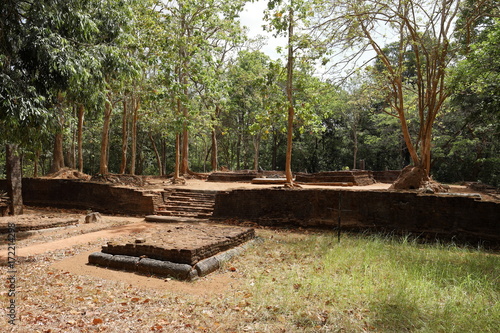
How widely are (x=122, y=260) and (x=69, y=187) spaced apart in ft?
30.0

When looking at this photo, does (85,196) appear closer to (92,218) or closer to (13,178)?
(13,178)

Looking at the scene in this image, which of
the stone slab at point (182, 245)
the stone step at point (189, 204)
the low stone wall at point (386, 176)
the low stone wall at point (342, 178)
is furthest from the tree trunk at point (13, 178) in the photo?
the low stone wall at point (386, 176)

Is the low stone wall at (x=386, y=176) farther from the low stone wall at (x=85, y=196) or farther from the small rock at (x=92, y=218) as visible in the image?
the small rock at (x=92, y=218)

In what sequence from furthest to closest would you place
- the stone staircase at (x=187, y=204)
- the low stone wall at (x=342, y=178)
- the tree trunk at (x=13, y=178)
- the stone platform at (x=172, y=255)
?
1. the low stone wall at (x=342, y=178)
2. the stone staircase at (x=187, y=204)
3. the tree trunk at (x=13, y=178)
4. the stone platform at (x=172, y=255)

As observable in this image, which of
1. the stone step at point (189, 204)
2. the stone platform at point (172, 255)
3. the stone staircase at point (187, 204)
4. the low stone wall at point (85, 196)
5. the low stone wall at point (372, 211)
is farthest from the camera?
the low stone wall at point (85, 196)

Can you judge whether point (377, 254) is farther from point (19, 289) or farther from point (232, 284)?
point (19, 289)

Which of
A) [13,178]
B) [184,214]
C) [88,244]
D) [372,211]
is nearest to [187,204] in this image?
[184,214]

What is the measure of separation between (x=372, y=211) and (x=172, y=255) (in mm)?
5377

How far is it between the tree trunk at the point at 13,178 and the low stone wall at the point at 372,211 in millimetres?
6286

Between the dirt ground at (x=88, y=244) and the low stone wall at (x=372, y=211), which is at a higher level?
the low stone wall at (x=372, y=211)

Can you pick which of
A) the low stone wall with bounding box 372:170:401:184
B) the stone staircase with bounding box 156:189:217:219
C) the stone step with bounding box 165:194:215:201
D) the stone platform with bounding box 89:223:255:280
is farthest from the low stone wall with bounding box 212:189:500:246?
the low stone wall with bounding box 372:170:401:184

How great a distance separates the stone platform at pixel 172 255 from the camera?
5.35 metres

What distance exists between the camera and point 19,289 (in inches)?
180

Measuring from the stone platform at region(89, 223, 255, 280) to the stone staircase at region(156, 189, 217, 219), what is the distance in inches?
167
